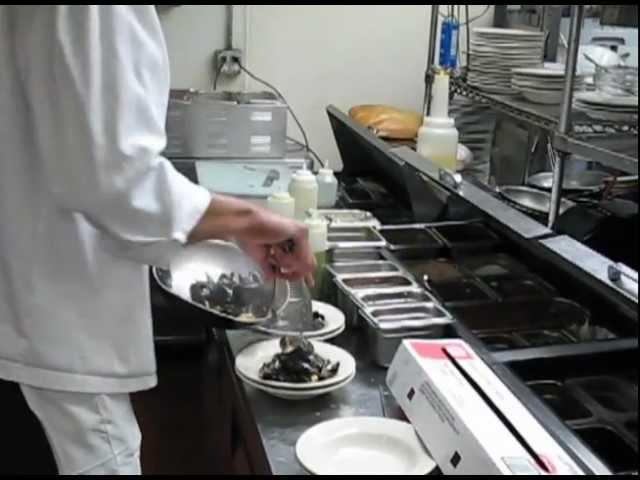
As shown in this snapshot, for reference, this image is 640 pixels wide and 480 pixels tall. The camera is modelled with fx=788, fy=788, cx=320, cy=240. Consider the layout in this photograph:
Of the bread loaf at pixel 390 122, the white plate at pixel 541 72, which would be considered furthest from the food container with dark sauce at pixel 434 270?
the bread loaf at pixel 390 122

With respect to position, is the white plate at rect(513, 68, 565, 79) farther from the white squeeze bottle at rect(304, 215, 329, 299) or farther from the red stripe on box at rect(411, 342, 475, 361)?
the red stripe on box at rect(411, 342, 475, 361)

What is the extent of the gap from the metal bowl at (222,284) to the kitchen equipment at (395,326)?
0.69 ft

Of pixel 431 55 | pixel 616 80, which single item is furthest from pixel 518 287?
pixel 431 55

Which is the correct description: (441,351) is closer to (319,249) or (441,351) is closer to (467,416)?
(467,416)

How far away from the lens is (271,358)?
54.8 inches

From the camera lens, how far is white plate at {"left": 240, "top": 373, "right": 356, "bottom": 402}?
4.16ft

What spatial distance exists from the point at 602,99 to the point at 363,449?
87cm

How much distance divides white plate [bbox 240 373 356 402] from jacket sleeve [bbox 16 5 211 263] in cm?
41

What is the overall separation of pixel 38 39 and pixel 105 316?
370mm

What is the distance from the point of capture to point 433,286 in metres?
1.69

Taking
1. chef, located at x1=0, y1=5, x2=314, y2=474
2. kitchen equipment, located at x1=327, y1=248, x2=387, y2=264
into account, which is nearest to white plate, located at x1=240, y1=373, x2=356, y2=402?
chef, located at x1=0, y1=5, x2=314, y2=474

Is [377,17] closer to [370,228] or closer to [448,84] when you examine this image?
[448,84]

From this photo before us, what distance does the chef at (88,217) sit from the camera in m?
0.91

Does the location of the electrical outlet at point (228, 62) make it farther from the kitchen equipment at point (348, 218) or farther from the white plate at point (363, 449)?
the white plate at point (363, 449)
